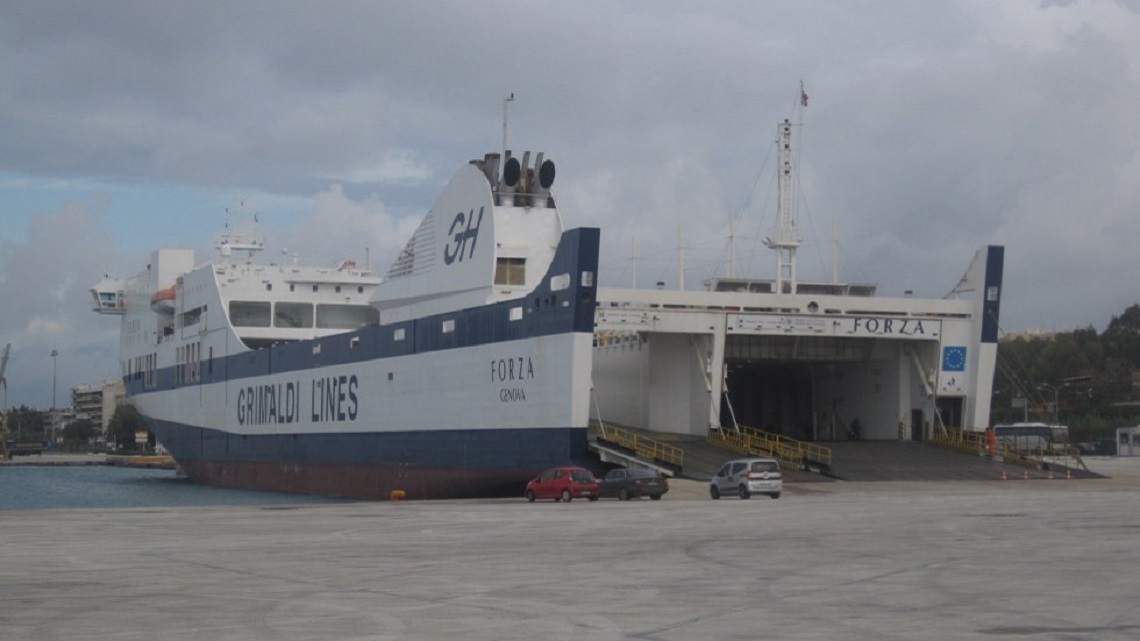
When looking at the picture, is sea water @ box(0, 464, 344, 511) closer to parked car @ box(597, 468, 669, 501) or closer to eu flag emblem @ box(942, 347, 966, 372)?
parked car @ box(597, 468, 669, 501)

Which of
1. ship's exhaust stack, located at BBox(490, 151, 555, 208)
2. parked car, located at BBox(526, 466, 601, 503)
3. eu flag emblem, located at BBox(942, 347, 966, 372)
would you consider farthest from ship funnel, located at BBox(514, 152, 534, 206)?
eu flag emblem, located at BBox(942, 347, 966, 372)

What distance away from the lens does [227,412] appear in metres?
63.9

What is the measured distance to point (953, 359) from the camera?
152ft

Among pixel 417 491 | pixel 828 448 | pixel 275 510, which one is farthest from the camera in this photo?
pixel 417 491

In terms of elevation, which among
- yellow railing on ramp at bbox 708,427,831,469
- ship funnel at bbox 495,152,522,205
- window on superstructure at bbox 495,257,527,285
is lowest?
yellow railing on ramp at bbox 708,427,831,469

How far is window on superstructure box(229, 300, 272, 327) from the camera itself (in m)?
62.2

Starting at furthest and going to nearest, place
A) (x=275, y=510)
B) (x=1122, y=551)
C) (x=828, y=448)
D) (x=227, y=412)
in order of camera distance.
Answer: (x=227, y=412), (x=828, y=448), (x=275, y=510), (x=1122, y=551)

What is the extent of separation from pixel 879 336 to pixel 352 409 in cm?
1950

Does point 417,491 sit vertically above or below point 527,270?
below

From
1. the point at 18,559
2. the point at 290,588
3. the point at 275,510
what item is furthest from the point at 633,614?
the point at 275,510

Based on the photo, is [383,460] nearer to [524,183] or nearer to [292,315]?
[524,183]

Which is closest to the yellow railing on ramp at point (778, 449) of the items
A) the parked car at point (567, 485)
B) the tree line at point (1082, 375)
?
the parked car at point (567, 485)

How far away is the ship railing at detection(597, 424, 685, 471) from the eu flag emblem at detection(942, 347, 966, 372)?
10.3 m

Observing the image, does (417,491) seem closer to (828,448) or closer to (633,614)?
(828,448)
